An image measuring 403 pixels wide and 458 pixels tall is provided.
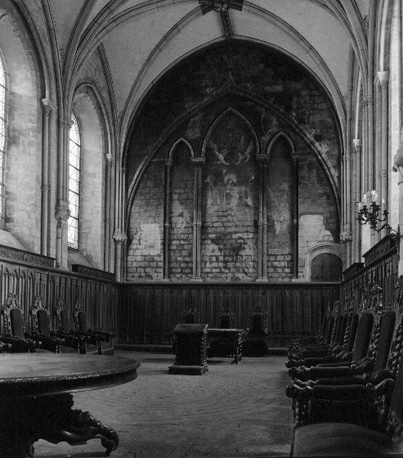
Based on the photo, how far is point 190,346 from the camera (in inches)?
462

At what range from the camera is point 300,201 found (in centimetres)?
1964

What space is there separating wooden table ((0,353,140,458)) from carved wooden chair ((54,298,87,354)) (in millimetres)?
7077

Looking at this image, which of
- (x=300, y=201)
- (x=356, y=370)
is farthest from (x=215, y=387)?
(x=300, y=201)

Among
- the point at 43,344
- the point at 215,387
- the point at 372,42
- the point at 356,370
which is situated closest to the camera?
the point at 356,370

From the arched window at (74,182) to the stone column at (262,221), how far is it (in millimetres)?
5283

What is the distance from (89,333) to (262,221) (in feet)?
26.7

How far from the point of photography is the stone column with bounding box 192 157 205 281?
1986 centimetres

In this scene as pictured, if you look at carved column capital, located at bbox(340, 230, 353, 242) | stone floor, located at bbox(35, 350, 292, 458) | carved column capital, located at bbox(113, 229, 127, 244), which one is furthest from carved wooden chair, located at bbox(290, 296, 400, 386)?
carved column capital, located at bbox(113, 229, 127, 244)

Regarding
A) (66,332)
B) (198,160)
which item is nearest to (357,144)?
(198,160)

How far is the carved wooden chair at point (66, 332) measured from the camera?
38.1ft

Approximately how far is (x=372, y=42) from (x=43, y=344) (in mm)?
8994

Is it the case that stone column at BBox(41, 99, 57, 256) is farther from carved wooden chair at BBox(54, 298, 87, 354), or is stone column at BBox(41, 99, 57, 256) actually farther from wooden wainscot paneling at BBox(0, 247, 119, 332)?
carved wooden chair at BBox(54, 298, 87, 354)

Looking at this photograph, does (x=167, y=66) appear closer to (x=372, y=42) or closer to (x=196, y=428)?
(x=372, y=42)

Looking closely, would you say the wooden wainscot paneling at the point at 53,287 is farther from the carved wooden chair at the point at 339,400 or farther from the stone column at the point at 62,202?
the carved wooden chair at the point at 339,400
